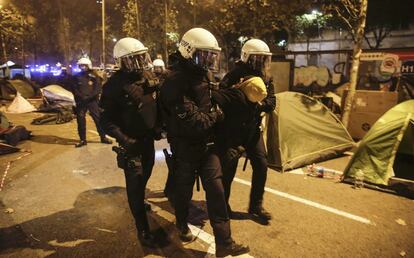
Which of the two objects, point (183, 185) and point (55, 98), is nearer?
point (183, 185)

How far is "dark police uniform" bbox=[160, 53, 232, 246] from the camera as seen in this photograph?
2996mm

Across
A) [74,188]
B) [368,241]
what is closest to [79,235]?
[74,188]

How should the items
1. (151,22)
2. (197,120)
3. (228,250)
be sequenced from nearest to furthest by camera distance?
(197,120), (228,250), (151,22)

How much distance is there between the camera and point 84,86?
796 centimetres

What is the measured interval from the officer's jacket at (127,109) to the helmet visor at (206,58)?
2.01 feet

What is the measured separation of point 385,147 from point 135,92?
3.91 m

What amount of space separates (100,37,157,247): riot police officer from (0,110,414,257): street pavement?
24.7 inches

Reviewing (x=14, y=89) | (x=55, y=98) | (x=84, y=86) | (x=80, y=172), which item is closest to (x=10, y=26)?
(x=14, y=89)

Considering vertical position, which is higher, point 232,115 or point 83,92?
point 232,115

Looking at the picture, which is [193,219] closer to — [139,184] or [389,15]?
[139,184]

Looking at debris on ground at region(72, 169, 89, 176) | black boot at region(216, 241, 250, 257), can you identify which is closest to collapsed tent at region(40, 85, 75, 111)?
debris on ground at region(72, 169, 89, 176)

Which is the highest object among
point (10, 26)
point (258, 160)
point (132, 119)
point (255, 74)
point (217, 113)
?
point (10, 26)

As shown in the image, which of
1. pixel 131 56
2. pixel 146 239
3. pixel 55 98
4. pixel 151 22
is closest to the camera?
pixel 131 56

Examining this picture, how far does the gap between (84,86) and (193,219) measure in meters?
5.15
